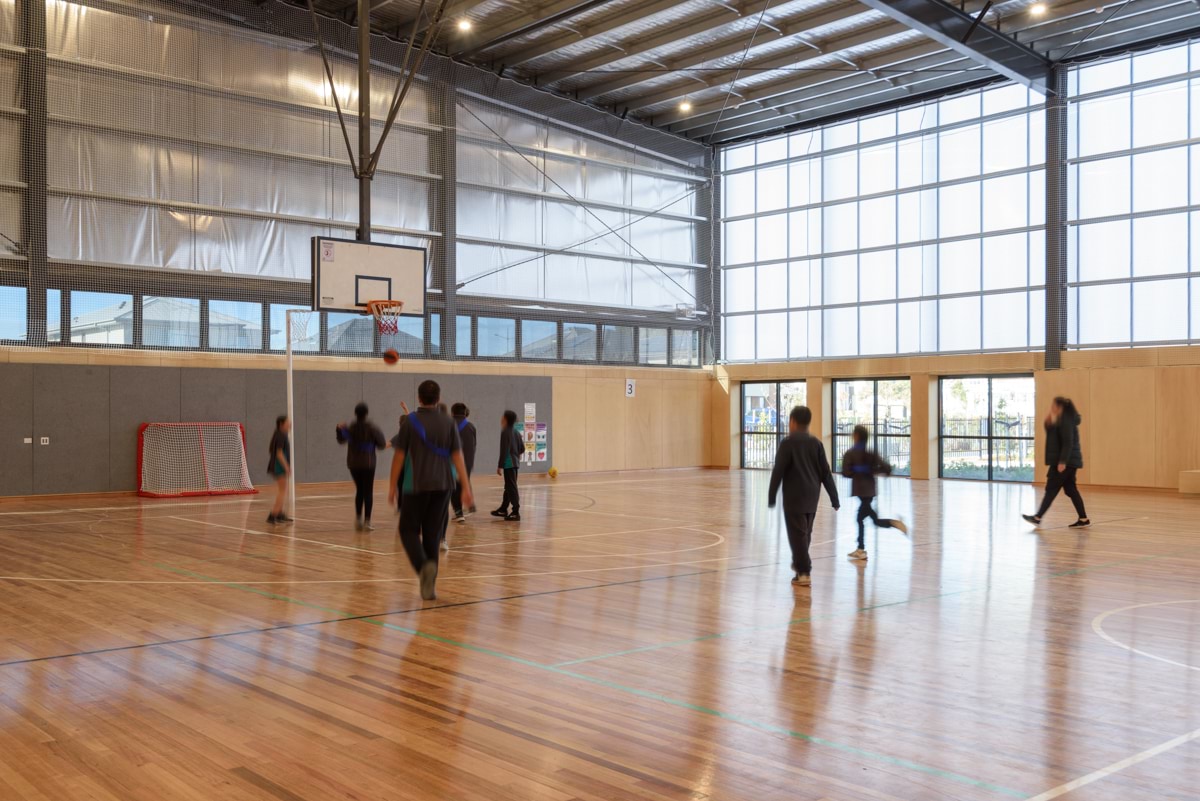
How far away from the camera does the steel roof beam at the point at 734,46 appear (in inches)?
923

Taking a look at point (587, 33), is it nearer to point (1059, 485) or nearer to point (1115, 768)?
point (1059, 485)

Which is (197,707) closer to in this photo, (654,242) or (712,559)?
(712,559)

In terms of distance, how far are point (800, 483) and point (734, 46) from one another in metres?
18.4

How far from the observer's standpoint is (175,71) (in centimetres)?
2170

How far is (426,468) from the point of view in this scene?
8234mm

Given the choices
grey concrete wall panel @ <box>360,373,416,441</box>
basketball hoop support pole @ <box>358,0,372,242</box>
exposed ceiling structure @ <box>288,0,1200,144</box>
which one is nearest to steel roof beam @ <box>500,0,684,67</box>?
exposed ceiling structure @ <box>288,0,1200,144</box>

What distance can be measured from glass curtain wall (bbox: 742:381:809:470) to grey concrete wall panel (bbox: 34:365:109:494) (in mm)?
18383

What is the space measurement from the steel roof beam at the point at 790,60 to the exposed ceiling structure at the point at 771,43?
4 centimetres

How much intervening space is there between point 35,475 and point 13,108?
7.02m

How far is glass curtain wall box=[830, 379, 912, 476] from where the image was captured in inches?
1110

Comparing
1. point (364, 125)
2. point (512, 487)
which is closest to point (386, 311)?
point (364, 125)

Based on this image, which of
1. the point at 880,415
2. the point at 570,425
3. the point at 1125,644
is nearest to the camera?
the point at 1125,644

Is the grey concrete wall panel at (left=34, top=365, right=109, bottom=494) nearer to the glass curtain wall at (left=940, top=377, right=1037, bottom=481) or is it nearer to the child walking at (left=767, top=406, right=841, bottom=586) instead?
the child walking at (left=767, top=406, right=841, bottom=586)

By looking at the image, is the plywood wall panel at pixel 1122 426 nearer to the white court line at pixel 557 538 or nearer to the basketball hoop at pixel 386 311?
the white court line at pixel 557 538
